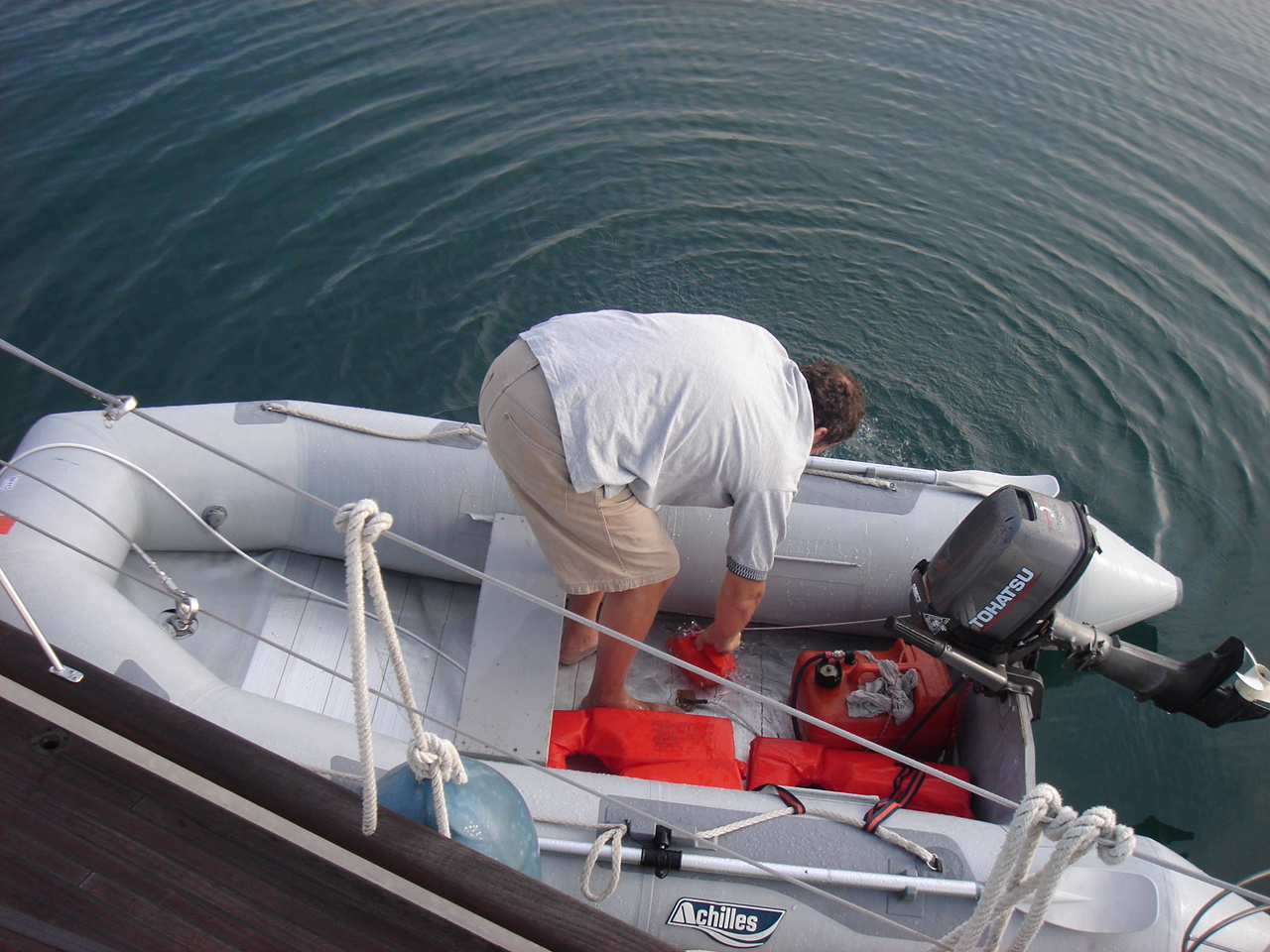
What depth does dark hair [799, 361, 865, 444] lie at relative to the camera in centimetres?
221

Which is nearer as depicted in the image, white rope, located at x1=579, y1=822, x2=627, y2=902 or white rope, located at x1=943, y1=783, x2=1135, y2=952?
white rope, located at x1=943, y1=783, x2=1135, y2=952

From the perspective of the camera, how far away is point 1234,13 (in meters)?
8.73

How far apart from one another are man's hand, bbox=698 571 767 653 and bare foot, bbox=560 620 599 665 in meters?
0.38

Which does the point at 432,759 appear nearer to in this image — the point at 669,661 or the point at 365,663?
the point at 365,663

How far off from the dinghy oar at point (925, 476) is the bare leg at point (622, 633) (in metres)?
0.95

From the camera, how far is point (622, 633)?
8.52 ft

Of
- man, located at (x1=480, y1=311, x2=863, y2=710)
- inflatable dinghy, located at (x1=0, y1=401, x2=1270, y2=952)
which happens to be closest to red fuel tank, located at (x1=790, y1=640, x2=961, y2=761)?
inflatable dinghy, located at (x1=0, y1=401, x2=1270, y2=952)

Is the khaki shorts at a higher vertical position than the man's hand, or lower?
higher

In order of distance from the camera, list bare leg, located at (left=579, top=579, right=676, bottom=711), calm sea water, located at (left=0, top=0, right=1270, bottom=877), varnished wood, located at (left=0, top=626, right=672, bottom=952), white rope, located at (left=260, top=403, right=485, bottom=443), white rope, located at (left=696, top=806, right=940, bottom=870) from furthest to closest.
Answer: calm sea water, located at (left=0, top=0, right=1270, bottom=877) → white rope, located at (left=260, top=403, right=485, bottom=443) → bare leg, located at (left=579, top=579, right=676, bottom=711) → white rope, located at (left=696, top=806, right=940, bottom=870) → varnished wood, located at (left=0, top=626, right=672, bottom=952)

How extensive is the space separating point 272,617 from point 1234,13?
1087cm

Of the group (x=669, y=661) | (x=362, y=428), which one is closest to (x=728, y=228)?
(x=362, y=428)

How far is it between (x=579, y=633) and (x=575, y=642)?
41mm

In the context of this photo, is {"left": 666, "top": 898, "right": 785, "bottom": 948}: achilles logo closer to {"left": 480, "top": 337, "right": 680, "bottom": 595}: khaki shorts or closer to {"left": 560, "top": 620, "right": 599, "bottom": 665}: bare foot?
{"left": 480, "top": 337, "right": 680, "bottom": 595}: khaki shorts

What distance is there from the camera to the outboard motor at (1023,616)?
2393mm
